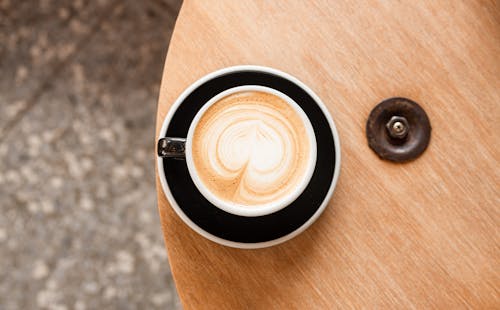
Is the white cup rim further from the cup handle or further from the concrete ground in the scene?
the concrete ground

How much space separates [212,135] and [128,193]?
653mm

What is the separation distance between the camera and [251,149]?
2.08 ft

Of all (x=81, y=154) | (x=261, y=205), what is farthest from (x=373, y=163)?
(x=81, y=154)

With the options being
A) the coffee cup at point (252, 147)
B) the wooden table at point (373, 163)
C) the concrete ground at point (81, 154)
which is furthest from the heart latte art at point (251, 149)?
the concrete ground at point (81, 154)

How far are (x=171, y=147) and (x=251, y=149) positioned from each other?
10 cm

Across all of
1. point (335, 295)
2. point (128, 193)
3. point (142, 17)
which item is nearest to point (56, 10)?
point (142, 17)

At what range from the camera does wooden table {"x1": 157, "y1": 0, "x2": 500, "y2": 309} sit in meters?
0.71

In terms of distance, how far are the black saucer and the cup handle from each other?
4 centimetres

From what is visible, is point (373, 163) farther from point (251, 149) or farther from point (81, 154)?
point (81, 154)

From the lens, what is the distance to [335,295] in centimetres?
71

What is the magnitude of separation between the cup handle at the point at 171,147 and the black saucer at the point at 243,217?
0.14 ft

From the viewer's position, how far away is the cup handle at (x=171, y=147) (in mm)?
625

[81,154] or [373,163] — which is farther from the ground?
[373,163]

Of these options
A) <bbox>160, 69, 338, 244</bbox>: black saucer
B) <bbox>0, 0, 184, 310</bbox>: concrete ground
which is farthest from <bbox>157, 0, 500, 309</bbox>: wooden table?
<bbox>0, 0, 184, 310</bbox>: concrete ground
